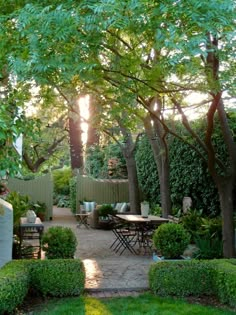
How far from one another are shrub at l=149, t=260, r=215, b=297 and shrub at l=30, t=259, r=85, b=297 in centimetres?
114

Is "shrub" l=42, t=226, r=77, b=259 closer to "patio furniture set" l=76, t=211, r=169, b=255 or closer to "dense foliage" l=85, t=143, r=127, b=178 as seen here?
"patio furniture set" l=76, t=211, r=169, b=255

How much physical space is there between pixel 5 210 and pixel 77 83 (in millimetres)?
2569

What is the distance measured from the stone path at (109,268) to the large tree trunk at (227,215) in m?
1.52

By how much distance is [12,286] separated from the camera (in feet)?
16.1

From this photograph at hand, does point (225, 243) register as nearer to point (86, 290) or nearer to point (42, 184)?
point (86, 290)

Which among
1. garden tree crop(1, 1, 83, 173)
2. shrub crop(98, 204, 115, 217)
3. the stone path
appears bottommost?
the stone path

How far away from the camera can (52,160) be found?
2100cm

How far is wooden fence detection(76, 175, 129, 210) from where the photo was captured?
17.8 m

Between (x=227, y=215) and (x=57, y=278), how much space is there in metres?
3.37

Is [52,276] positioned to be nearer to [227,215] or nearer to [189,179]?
[227,215]

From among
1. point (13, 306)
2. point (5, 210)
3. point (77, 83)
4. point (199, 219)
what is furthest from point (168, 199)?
point (13, 306)

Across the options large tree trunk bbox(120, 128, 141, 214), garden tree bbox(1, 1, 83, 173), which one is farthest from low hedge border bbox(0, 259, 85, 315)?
large tree trunk bbox(120, 128, 141, 214)

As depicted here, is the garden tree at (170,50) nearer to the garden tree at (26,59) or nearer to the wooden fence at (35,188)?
the garden tree at (26,59)

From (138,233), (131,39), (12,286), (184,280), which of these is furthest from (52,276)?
(138,233)
